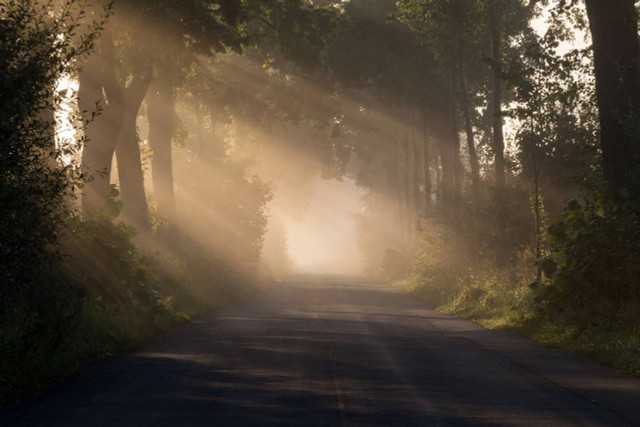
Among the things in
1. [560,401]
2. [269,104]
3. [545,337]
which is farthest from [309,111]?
[560,401]

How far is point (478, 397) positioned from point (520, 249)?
863 inches

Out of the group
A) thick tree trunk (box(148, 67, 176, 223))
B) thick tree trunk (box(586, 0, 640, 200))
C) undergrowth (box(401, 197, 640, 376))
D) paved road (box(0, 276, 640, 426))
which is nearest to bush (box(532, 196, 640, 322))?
undergrowth (box(401, 197, 640, 376))

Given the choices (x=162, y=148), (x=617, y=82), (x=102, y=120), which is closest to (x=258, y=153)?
(x=162, y=148)

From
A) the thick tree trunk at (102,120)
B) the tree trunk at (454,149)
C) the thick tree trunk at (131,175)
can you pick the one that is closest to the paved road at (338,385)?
the thick tree trunk at (102,120)

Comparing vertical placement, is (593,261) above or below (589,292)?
above

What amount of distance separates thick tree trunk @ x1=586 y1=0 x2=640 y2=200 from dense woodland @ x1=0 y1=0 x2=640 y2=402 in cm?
4

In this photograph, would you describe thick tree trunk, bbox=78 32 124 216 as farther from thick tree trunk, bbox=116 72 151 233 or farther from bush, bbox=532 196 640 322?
bush, bbox=532 196 640 322

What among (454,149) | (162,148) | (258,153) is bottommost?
(162,148)

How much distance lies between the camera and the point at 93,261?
18438 mm

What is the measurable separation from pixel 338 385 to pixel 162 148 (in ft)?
88.3

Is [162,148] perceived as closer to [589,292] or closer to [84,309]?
[84,309]

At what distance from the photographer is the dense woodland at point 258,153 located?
1200 cm

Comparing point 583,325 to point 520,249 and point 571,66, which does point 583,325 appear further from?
point 520,249

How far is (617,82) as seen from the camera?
18750mm
